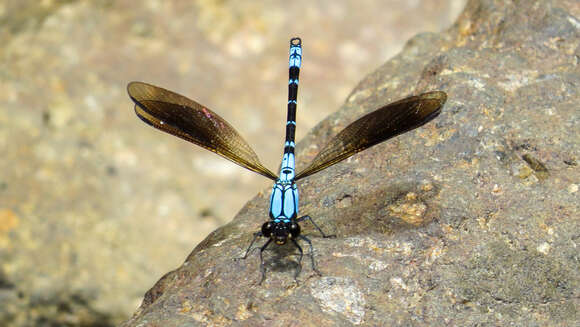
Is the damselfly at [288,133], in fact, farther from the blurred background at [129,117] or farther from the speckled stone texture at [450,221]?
the blurred background at [129,117]

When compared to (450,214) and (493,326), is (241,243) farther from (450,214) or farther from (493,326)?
(493,326)

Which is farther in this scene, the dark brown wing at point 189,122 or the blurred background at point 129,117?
the blurred background at point 129,117

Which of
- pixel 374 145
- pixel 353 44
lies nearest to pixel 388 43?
pixel 353 44

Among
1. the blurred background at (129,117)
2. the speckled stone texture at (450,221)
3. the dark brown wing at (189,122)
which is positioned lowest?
the speckled stone texture at (450,221)

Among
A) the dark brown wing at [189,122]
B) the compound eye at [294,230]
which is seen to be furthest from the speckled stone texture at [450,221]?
the dark brown wing at [189,122]

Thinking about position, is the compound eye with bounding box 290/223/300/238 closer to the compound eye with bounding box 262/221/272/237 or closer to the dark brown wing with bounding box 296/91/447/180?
the compound eye with bounding box 262/221/272/237

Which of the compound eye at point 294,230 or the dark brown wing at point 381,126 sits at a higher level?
the dark brown wing at point 381,126
